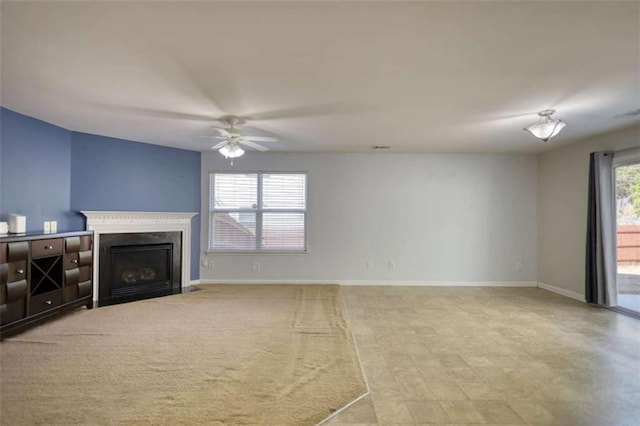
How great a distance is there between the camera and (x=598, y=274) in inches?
176

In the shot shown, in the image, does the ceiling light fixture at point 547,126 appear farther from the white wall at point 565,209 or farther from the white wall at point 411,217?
the white wall at point 411,217

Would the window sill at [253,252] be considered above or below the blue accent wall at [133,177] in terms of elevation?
below

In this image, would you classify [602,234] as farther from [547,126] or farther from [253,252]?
[253,252]

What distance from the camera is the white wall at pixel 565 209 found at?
4.89 meters

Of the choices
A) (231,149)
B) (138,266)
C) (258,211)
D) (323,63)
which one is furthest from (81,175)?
(323,63)

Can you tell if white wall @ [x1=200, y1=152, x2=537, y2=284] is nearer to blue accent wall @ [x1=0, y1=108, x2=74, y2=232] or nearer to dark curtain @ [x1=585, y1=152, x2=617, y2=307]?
dark curtain @ [x1=585, y1=152, x2=617, y2=307]

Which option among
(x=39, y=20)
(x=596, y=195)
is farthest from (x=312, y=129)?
(x=596, y=195)

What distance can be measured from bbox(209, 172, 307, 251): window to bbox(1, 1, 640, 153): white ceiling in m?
2.04

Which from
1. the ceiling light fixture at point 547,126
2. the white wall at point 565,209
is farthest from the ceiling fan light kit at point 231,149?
the white wall at point 565,209

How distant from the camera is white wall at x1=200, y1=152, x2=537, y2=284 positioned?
596 cm

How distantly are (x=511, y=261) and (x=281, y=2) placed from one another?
19.9 feet

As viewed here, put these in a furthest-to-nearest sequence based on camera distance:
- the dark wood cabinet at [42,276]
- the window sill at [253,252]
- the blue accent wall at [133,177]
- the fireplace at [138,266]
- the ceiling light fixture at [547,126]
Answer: the window sill at [253,252] → the fireplace at [138,266] → the blue accent wall at [133,177] → the ceiling light fixture at [547,126] → the dark wood cabinet at [42,276]

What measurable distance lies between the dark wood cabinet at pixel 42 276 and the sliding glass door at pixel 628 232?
7.30 meters

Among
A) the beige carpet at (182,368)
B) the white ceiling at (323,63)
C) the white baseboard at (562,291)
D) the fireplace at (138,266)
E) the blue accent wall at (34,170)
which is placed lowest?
the beige carpet at (182,368)
